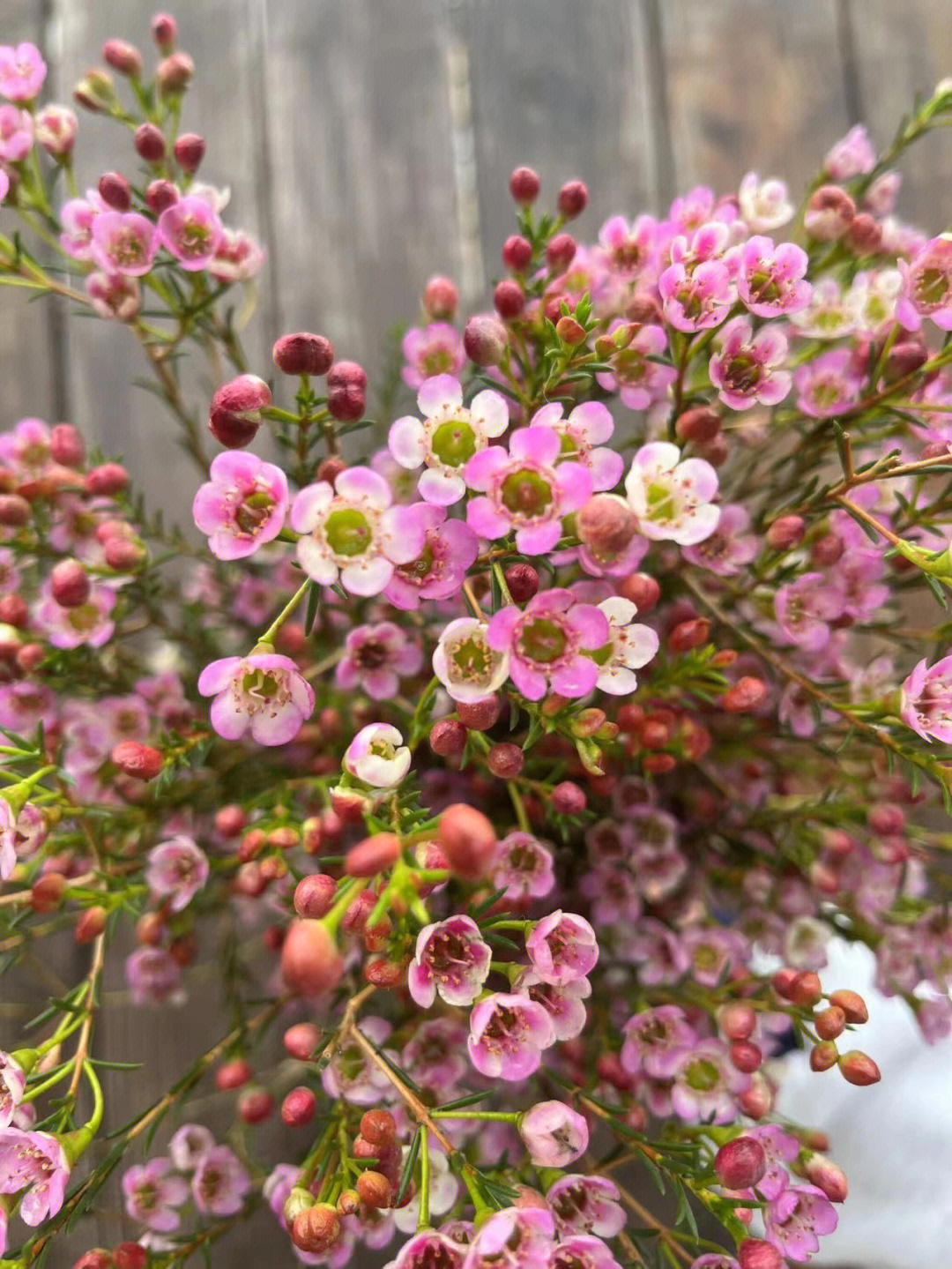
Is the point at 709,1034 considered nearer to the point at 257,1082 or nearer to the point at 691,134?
the point at 257,1082

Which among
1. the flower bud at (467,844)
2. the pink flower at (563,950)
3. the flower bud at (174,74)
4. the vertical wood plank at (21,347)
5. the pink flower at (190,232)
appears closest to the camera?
the flower bud at (467,844)

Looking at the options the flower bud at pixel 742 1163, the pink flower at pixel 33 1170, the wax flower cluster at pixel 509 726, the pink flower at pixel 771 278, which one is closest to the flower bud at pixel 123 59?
the wax flower cluster at pixel 509 726

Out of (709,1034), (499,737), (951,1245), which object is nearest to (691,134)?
(499,737)

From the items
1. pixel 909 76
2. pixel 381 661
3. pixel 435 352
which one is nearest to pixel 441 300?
pixel 435 352

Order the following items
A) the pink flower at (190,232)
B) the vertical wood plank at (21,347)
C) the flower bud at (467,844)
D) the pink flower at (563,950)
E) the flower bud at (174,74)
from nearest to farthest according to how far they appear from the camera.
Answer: the flower bud at (467,844), the pink flower at (563,950), the pink flower at (190,232), the flower bud at (174,74), the vertical wood plank at (21,347)

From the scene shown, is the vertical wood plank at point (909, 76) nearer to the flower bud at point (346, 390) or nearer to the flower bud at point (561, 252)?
the flower bud at point (561, 252)

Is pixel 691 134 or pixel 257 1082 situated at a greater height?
pixel 691 134

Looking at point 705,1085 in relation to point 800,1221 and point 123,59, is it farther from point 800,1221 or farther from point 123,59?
point 123,59
